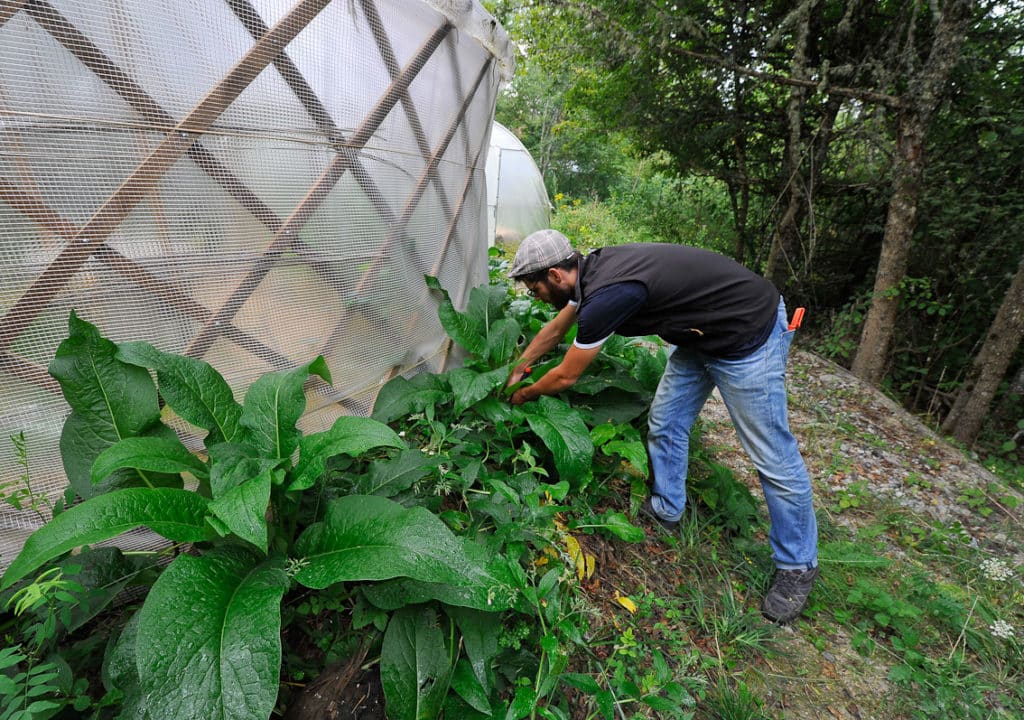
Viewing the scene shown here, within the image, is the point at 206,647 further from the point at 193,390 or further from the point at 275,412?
the point at 193,390

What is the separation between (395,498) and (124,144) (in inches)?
63.5

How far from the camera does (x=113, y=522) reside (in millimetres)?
1188

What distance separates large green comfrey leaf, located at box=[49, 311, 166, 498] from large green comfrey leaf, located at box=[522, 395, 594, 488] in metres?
1.54

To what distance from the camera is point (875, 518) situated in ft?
10.6

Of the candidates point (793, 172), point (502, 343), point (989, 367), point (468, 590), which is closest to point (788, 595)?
point (468, 590)

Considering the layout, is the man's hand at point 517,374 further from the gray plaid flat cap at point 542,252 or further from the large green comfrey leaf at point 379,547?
the large green comfrey leaf at point 379,547

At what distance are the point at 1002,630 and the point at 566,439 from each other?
230 cm

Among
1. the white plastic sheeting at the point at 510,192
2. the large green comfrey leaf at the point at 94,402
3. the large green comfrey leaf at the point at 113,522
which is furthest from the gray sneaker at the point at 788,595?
the white plastic sheeting at the point at 510,192

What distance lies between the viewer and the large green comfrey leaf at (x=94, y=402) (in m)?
1.51

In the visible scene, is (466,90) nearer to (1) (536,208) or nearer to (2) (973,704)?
(2) (973,704)

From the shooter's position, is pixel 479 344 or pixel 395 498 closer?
pixel 395 498

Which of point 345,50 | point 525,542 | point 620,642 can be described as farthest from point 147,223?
point 620,642

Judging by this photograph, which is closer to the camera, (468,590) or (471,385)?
(468,590)

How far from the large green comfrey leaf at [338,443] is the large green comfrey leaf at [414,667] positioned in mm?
533
